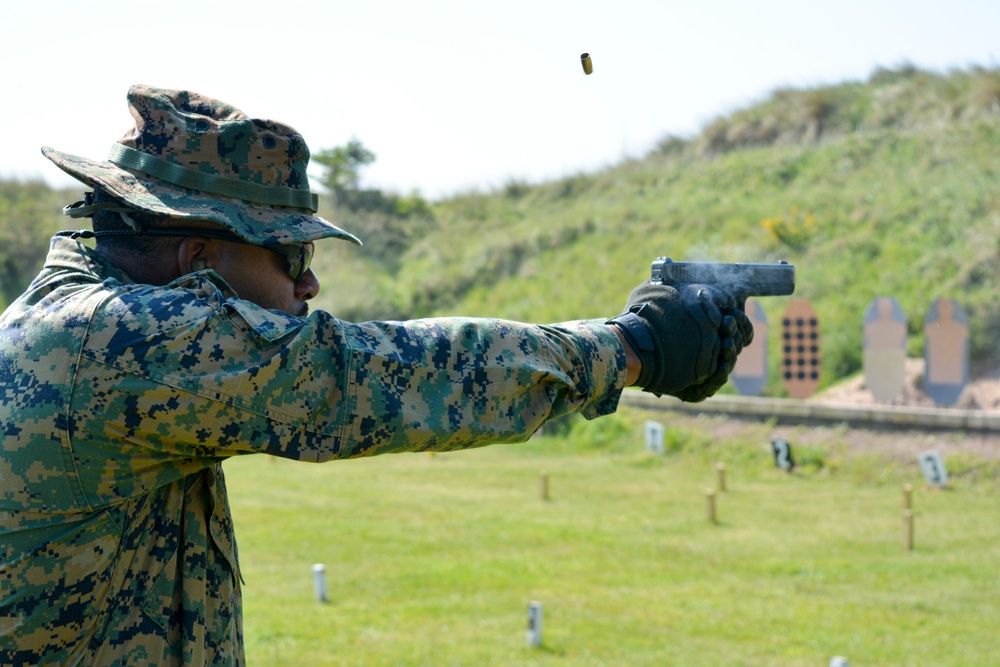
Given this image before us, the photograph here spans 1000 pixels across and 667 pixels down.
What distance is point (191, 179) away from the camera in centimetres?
191

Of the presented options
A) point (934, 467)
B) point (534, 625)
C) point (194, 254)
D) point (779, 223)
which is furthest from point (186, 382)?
point (779, 223)

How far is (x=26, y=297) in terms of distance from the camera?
1.83 metres

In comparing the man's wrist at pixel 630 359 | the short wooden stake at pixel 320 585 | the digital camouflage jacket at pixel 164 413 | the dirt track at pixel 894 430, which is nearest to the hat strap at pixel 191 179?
the digital camouflage jacket at pixel 164 413

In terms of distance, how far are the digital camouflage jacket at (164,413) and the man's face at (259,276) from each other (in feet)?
0.34

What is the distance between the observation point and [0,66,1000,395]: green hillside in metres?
15.7

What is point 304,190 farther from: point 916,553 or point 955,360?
point 955,360

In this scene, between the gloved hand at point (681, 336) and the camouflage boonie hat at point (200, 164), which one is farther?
the gloved hand at point (681, 336)

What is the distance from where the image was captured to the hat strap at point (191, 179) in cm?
190

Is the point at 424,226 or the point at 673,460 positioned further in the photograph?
the point at 424,226

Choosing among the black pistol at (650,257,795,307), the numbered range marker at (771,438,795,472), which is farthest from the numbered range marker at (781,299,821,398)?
the black pistol at (650,257,795,307)

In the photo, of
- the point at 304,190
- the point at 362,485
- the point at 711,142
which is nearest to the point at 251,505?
the point at 362,485

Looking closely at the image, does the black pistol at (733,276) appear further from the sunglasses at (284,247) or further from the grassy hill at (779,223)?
the grassy hill at (779,223)

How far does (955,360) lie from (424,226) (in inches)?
780

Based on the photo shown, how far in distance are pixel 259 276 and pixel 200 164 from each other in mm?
231
